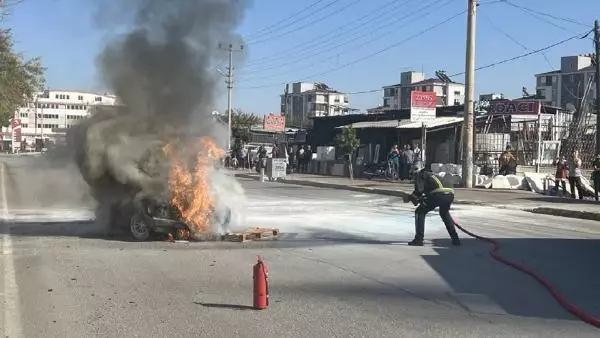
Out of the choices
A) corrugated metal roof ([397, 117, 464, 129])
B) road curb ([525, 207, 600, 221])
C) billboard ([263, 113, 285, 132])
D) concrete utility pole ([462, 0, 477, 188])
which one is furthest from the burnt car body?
billboard ([263, 113, 285, 132])

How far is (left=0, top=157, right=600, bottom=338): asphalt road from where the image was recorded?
5.52m

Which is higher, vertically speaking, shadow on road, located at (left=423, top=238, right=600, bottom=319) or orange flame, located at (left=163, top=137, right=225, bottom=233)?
orange flame, located at (left=163, top=137, right=225, bottom=233)

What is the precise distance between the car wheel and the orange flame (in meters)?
0.60

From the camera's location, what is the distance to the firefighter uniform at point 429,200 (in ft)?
33.9

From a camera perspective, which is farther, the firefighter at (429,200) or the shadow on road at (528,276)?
the firefighter at (429,200)

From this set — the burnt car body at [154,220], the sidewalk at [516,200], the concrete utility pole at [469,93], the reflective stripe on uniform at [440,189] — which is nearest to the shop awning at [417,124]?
the concrete utility pole at [469,93]

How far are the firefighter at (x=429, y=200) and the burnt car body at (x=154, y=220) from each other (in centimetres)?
327

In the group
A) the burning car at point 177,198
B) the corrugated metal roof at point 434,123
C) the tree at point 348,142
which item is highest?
the corrugated metal roof at point 434,123

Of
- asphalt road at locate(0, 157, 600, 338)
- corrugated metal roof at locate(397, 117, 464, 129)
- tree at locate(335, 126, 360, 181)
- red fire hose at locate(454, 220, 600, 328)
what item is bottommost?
asphalt road at locate(0, 157, 600, 338)

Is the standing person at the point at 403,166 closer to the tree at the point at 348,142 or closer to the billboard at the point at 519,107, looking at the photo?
the tree at the point at 348,142

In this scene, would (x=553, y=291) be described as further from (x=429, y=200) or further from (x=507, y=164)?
(x=507, y=164)

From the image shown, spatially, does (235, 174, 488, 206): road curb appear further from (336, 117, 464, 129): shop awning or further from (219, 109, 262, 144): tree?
(219, 109, 262, 144): tree

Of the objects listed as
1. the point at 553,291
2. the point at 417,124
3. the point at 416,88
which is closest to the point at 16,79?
the point at 417,124

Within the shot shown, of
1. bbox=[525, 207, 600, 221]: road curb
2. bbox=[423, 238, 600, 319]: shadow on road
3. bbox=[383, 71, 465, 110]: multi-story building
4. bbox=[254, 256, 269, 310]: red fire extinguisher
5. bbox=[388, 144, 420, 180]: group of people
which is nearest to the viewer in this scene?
bbox=[254, 256, 269, 310]: red fire extinguisher
